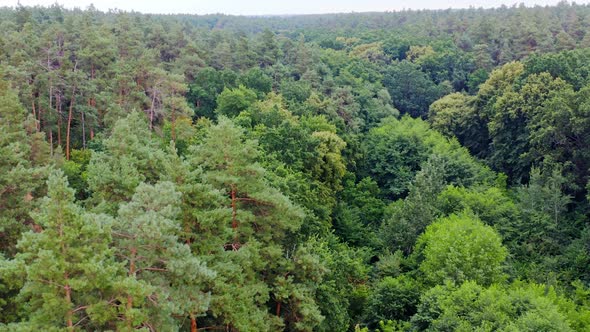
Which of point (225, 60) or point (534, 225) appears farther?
point (225, 60)

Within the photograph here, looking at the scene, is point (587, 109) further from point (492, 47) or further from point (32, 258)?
point (492, 47)

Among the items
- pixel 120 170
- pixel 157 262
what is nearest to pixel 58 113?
pixel 120 170

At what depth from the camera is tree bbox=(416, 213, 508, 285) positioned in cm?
2823

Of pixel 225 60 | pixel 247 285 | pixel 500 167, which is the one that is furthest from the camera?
pixel 225 60

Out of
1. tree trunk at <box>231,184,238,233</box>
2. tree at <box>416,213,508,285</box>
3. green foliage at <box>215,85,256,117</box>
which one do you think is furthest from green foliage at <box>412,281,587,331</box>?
green foliage at <box>215,85,256,117</box>

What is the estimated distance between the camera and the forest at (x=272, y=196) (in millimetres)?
16438

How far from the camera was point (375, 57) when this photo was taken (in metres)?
97.5

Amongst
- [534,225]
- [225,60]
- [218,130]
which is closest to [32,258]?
[218,130]

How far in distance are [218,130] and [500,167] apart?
38109 millimetres

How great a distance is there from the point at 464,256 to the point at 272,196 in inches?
461

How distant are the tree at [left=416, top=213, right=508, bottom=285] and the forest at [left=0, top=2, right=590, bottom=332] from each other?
18 cm

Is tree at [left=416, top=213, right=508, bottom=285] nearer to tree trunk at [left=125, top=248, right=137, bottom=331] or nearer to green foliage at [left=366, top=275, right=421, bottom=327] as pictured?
green foliage at [left=366, top=275, right=421, bottom=327]

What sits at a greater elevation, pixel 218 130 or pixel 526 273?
pixel 218 130

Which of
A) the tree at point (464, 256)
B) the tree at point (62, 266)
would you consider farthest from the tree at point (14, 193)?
the tree at point (464, 256)
